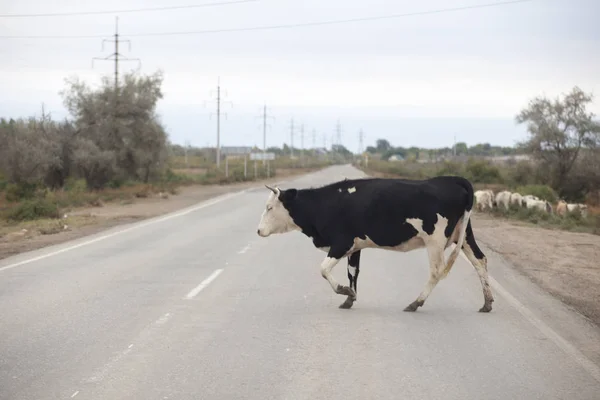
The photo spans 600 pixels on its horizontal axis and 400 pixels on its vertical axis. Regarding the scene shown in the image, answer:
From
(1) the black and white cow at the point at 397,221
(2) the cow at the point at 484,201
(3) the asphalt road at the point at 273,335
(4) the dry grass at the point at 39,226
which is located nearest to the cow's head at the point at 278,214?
(1) the black and white cow at the point at 397,221

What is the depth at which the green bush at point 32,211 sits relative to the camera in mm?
27391

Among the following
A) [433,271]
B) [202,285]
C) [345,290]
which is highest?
[433,271]

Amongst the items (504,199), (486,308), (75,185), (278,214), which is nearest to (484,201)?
(504,199)

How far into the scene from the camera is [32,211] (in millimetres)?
27688

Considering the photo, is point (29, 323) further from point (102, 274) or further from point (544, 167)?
point (544, 167)

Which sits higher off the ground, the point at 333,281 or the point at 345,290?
the point at 333,281

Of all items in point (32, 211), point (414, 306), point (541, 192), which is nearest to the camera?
point (414, 306)

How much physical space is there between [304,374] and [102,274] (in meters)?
7.00

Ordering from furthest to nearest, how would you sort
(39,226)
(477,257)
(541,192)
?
(541,192), (39,226), (477,257)

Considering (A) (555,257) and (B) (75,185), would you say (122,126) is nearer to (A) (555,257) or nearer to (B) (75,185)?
(B) (75,185)

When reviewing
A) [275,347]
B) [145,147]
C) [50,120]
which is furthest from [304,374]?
[145,147]

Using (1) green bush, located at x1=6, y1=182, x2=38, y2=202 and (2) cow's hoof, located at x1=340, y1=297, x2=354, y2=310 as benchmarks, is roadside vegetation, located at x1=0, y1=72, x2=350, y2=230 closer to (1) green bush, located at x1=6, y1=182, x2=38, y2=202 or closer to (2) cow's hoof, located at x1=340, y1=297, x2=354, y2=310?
(1) green bush, located at x1=6, y1=182, x2=38, y2=202

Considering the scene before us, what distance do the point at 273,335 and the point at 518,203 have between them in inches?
926

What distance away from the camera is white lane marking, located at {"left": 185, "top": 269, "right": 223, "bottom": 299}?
434 inches
